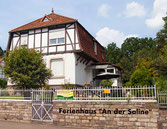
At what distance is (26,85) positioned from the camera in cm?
1395

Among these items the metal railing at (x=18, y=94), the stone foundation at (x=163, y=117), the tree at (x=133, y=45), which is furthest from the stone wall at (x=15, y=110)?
the tree at (x=133, y=45)

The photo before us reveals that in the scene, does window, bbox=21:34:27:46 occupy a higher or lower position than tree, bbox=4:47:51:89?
higher

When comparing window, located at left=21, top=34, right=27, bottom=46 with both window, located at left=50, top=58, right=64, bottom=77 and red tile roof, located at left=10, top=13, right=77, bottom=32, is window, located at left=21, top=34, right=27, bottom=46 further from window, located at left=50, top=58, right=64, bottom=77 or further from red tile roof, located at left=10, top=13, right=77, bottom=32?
window, located at left=50, top=58, right=64, bottom=77

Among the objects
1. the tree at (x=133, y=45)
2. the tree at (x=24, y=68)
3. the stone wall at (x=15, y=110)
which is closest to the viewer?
the stone wall at (x=15, y=110)

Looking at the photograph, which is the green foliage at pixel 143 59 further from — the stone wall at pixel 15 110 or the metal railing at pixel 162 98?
the stone wall at pixel 15 110

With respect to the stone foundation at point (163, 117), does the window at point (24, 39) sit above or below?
above

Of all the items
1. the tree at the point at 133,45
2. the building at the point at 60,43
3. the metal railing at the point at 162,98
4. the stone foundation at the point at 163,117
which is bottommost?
the stone foundation at the point at 163,117

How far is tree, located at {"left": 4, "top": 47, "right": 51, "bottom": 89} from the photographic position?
1356 centimetres

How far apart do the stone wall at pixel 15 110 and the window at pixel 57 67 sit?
289 inches

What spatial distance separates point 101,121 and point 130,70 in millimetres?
37636

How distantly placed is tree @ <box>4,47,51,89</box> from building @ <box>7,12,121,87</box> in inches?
139

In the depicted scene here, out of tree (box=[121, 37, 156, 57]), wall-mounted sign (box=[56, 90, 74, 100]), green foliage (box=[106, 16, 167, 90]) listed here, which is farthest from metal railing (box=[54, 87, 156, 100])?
tree (box=[121, 37, 156, 57])

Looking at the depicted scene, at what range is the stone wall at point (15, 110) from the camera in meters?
Result: 11.3

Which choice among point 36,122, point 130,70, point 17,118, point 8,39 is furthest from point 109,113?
point 130,70
